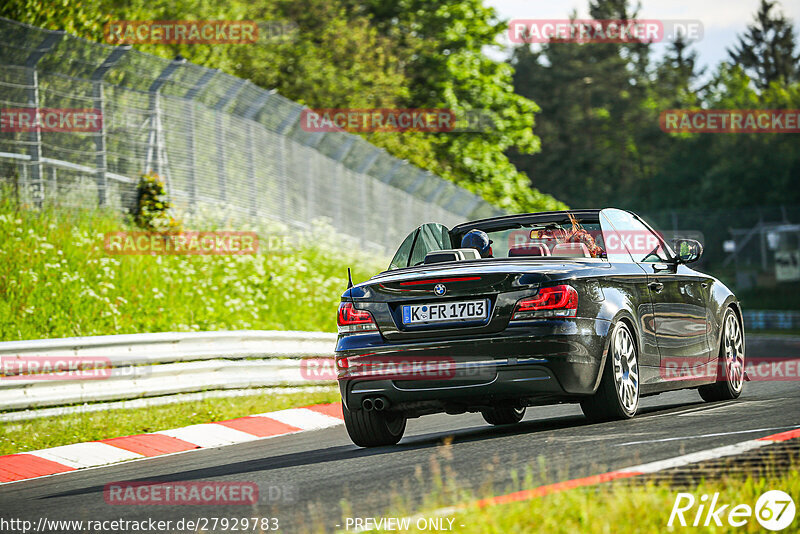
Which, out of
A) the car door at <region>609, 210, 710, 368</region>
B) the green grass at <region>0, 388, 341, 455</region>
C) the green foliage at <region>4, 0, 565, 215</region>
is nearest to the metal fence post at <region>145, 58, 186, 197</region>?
the green grass at <region>0, 388, 341, 455</region>

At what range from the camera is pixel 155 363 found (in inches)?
453

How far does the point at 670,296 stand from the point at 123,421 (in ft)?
16.6

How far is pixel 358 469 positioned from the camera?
6.98 metres

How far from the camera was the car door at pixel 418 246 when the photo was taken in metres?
8.84

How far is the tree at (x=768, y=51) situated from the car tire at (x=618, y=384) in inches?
3686

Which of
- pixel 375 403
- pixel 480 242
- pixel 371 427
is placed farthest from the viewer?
pixel 480 242

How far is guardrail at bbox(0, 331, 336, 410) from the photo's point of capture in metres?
10.3

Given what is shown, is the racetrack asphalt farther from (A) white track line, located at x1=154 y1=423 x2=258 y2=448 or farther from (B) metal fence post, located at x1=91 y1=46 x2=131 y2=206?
(B) metal fence post, located at x1=91 y1=46 x2=131 y2=206

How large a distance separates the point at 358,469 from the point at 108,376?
4.72 meters

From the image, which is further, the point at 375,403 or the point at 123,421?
the point at 123,421

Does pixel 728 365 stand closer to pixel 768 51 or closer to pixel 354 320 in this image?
pixel 354 320
